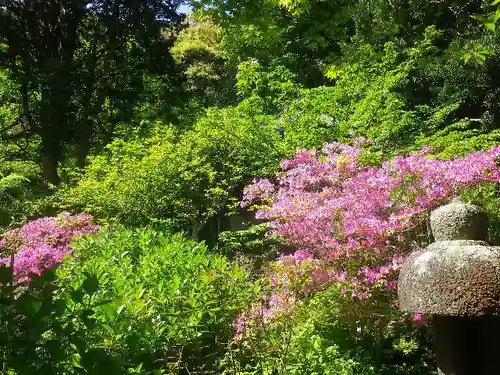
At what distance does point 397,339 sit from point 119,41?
5618 mm

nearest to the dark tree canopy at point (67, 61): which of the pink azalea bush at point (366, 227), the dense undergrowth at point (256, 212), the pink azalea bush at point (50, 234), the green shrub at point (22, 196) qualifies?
the dense undergrowth at point (256, 212)

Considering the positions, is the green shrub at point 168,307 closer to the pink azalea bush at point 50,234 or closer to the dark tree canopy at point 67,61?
the dark tree canopy at point 67,61

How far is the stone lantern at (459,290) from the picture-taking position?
2932mm

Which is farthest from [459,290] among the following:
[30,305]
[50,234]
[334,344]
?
[50,234]

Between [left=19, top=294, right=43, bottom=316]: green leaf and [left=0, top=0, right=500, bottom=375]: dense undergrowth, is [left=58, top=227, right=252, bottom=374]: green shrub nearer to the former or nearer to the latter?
[left=0, top=0, right=500, bottom=375]: dense undergrowth

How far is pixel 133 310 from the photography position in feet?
9.69

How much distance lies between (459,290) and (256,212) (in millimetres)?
3428

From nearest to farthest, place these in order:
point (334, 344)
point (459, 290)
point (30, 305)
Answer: point (30, 305) → point (459, 290) → point (334, 344)

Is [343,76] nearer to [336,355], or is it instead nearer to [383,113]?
[383,113]

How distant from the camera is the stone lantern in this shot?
2.93 m

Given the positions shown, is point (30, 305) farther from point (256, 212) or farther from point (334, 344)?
point (256, 212)

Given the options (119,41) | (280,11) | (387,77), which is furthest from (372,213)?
(280,11)

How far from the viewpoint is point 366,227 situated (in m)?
4.20

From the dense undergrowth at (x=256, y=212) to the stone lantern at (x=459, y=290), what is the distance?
70 centimetres
